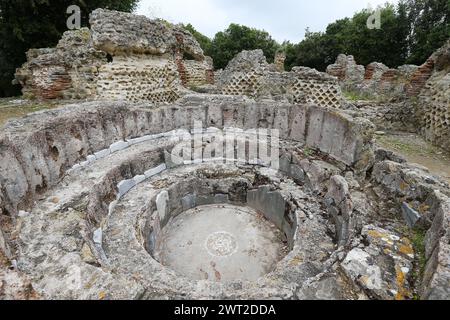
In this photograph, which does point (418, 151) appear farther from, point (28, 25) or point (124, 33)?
point (28, 25)

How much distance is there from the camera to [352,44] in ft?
66.8

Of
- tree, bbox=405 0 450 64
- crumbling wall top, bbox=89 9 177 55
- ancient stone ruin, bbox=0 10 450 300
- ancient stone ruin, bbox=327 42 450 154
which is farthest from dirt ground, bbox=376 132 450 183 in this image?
tree, bbox=405 0 450 64

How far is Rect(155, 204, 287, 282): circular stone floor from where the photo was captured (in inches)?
130

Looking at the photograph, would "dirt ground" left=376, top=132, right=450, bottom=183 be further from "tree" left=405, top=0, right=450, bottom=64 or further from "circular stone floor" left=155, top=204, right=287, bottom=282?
"tree" left=405, top=0, right=450, bottom=64

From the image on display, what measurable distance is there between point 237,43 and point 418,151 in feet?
72.9

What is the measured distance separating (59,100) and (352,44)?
68.1ft

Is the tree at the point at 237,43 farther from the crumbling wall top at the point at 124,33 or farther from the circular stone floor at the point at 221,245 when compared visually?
the circular stone floor at the point at 221,245

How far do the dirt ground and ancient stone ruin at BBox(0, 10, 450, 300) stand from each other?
37 cm

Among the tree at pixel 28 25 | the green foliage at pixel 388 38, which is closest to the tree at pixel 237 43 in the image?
the green foliage at pixel 388 38

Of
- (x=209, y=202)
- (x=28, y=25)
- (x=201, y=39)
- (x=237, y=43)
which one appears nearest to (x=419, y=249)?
(x=209, y=202)

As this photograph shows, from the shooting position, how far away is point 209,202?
14.9 ft

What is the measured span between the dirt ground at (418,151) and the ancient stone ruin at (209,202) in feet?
1.20

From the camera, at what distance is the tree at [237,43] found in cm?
2459
